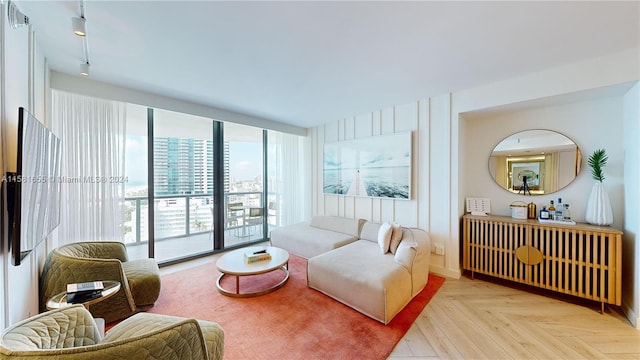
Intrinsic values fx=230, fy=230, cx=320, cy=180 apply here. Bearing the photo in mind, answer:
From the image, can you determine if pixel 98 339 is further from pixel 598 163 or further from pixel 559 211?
pixel 598 163

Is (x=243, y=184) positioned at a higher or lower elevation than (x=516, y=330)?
higher

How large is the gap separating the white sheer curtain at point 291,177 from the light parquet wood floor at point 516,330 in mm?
3159

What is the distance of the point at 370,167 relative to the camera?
3830 mm

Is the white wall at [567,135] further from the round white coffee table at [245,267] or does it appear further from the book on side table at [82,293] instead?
the book on side table at [82,293]

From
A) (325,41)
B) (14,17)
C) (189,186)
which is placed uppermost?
(325,41)

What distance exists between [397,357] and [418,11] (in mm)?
2436

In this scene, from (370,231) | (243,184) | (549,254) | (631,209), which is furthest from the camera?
(243,184)

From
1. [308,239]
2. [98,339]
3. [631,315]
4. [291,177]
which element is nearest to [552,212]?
[631,315]

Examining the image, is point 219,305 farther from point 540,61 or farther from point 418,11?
point 540,61

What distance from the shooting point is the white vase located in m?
2.32

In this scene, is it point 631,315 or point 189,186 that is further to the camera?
point 189,186

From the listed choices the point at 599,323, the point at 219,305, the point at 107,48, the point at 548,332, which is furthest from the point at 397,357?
the point at 107,48

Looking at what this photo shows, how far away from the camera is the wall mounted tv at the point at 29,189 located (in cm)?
120

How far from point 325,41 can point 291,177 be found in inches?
134
